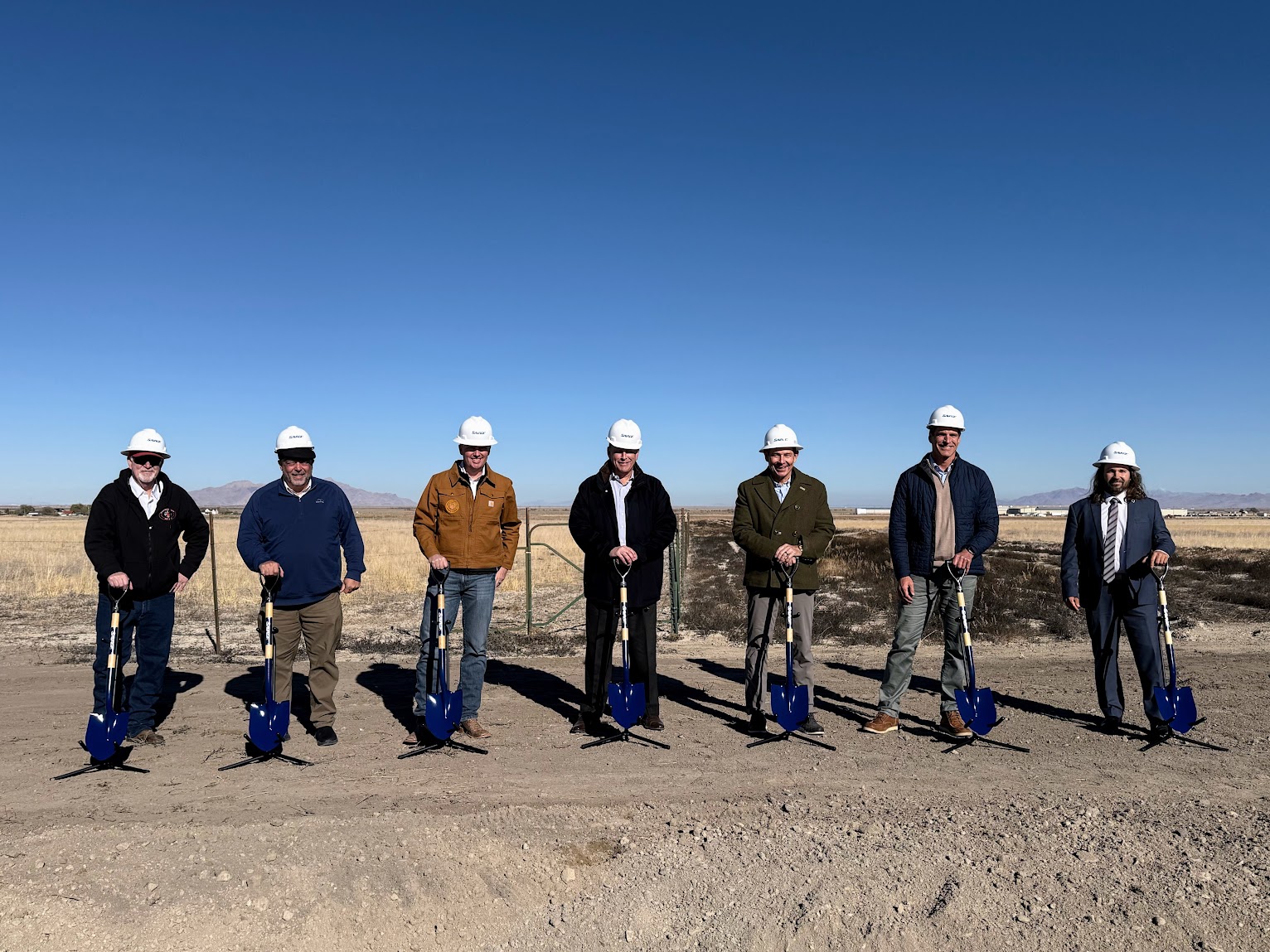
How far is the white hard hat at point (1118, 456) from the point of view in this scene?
627cm

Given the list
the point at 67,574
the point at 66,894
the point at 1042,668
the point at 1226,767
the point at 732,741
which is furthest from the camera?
the point at 67,574

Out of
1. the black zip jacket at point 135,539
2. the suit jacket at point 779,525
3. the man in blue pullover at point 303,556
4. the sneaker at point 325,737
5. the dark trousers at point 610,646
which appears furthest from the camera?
the dark trousers at point 610,646

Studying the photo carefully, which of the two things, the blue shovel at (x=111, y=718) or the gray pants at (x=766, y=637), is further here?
the gray pants at (x=766, y=637)

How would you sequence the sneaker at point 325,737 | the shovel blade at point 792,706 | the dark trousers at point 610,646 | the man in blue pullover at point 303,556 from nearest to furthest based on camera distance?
the man in blue pullover at point 303,556 → the shovel blade at point 792,706 → the sneaker at point 325,737 → the dark trousers at point 610,646

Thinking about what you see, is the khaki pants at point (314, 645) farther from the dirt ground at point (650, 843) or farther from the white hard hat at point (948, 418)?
the white hard hat at point (948, 418)

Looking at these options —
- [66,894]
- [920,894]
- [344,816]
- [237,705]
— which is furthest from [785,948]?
[237,705]

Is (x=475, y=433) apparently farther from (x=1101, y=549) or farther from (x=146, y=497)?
(x=1101, y=549)

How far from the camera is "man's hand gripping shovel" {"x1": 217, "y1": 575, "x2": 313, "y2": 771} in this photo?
564cm

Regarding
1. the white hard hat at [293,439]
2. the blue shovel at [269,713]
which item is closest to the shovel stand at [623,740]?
the blue shovel at [269,713]

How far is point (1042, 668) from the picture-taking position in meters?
9.01

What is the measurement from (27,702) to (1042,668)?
9835 millimetres

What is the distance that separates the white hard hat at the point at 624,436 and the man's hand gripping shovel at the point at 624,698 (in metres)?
A: 0.85

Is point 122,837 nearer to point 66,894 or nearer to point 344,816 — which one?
point 66,894

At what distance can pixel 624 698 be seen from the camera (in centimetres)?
621
